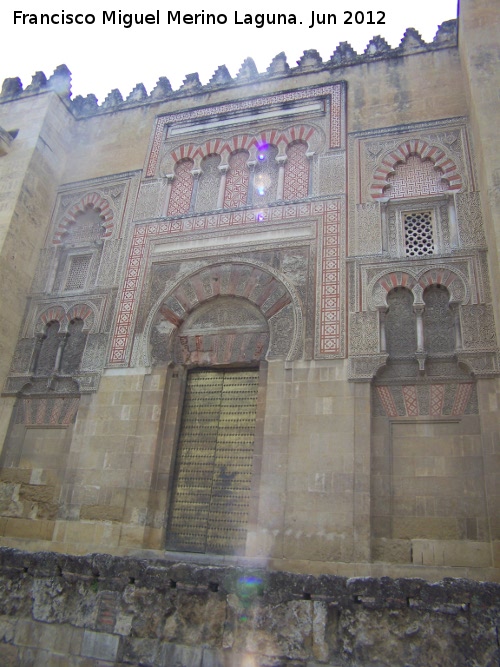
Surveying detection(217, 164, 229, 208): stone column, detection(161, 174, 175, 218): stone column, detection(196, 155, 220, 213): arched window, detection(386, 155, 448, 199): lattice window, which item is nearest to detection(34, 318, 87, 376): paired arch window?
detection(161, 174, 175, 218): stone column

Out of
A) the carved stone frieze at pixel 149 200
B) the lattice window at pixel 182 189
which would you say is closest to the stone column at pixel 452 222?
the lattice window at pixel 182 189

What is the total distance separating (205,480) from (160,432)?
90 centimetres

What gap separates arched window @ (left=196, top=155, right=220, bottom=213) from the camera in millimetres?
9164

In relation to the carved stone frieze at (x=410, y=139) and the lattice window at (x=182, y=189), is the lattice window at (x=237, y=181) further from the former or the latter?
the carved stone frieze at (x=410, y=139)

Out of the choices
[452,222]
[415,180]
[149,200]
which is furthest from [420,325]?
[149,200]

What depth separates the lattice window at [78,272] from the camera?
9.37 m

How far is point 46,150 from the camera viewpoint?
10242 millimetres

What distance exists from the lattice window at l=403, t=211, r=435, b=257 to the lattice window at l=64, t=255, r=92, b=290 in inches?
207

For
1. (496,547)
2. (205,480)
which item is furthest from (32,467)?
(496,547)

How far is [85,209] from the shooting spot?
10.0 m

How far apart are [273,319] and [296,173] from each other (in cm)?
271

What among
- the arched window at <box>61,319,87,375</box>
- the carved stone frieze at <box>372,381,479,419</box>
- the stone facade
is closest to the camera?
the stone facade

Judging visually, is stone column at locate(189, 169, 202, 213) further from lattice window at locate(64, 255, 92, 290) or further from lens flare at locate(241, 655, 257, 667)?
lens flare at locate(241, 655, 257, 667)

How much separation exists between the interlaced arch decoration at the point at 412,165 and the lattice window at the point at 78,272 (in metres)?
4.90
